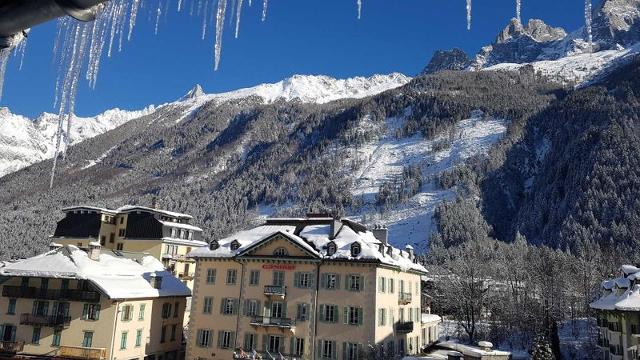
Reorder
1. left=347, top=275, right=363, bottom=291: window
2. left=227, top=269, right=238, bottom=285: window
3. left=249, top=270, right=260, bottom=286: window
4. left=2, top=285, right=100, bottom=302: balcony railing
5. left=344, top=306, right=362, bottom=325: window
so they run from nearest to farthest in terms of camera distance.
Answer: left=344, top=306, right=362, bottom=325: window, left=347, top=275, right=363, bottom=291: window, left=2, top=285, right=100, bottom=302: balcony railing, left=249, top=270, right=260, bottom=286: window, left=227, top=269, right=238, bottom=285: window

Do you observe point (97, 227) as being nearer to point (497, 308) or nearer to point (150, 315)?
point (150, 315)

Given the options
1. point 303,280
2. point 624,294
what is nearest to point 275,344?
point 303,280

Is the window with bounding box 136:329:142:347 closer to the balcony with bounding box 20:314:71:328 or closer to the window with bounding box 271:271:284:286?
the balcony with bounding box 20:314:71:328

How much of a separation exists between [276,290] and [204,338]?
885 cm

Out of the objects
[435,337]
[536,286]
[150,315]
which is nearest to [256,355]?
[150,315]

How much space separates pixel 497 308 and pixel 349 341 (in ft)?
141

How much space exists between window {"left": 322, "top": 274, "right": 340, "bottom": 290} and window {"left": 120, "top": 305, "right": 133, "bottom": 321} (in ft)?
57.8

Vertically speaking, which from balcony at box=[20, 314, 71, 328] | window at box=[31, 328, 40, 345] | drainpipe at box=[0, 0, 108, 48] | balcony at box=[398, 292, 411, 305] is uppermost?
drainpipe at box=[0, 0, 108, 48]

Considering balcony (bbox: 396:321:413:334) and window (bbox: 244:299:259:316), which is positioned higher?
window (bbox: 244:299:259:316)

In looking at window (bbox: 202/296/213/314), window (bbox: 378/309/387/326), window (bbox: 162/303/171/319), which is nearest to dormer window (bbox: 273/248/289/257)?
window (bbox: 202/296/213/314)

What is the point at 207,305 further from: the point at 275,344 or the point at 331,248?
the point at 331,248

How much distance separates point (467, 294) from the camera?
68438mm

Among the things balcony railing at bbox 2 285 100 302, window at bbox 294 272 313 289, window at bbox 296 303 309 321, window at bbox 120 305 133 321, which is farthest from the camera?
window at bbox 120 305 133 321

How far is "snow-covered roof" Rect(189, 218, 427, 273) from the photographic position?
44.1 metres
